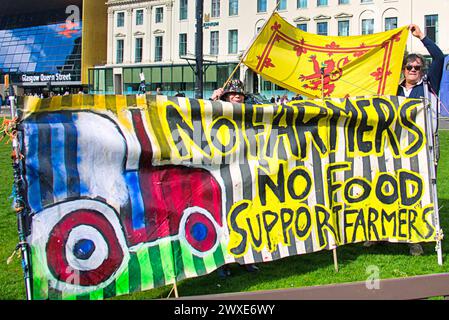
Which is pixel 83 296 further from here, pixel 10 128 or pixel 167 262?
pixel 10 128

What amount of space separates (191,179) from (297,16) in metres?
47.8

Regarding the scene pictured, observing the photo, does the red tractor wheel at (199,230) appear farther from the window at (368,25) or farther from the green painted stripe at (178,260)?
the window at (368,25)

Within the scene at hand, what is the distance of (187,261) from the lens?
13.4 feet

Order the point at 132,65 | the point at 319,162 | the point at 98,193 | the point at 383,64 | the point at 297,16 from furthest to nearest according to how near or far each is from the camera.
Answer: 1. the point at 132,65
2. the point at 297,16
3. the point at 383,64
4. the point at 319,162
5. the point at 98,193

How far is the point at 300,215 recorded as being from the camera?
15.3 feet

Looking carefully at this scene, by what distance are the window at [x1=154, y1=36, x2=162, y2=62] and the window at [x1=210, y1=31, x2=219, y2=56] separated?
6845 millimetres

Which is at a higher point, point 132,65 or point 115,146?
point 132,65

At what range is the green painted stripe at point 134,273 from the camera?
379cm

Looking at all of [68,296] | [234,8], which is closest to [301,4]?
[234,8]

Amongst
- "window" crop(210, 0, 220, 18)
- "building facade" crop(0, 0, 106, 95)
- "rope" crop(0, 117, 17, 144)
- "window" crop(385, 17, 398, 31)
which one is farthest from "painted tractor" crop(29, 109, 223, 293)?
"building facade" crop(0, 0, 106, 95)

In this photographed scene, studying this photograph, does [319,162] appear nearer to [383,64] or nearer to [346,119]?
[346,119]

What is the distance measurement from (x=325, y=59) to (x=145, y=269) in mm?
3718

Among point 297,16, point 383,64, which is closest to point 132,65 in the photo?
point 297,16

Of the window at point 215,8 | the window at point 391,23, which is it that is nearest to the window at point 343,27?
the window at point 391,23
